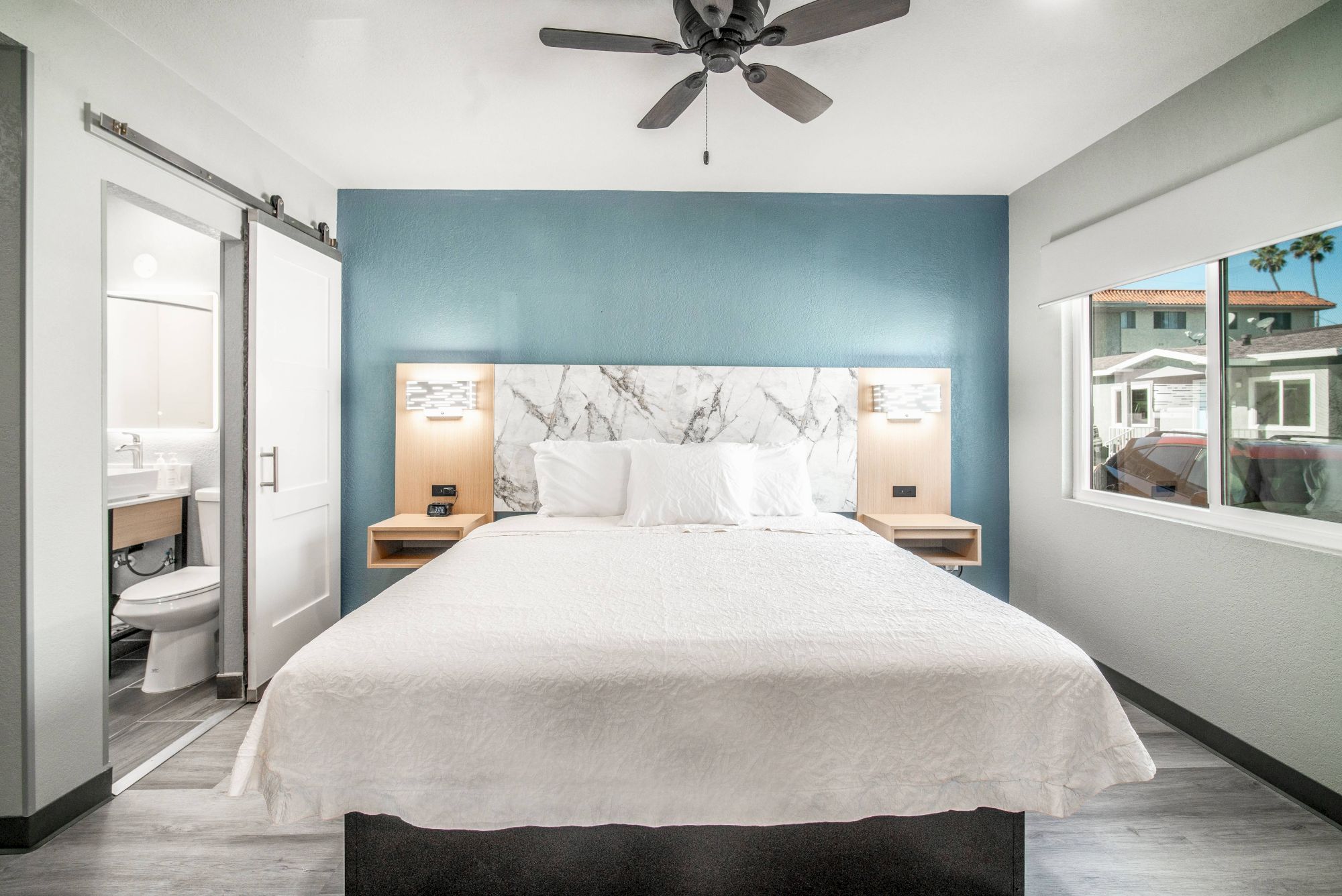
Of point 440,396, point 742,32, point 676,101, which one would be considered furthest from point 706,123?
point 440,396

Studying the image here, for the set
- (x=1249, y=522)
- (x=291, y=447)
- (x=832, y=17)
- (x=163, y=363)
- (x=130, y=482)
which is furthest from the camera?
(x=163, y=363)

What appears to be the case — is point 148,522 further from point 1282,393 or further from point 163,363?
point 1282,393

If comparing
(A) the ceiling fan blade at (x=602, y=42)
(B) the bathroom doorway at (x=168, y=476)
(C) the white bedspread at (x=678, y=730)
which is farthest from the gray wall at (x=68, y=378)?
(A) the ceiling fan blade at (x=602, y=42)

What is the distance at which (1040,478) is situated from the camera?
128 inches

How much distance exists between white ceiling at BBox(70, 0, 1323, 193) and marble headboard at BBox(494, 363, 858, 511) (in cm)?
107

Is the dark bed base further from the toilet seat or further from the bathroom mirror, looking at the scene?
the bathroom mirror

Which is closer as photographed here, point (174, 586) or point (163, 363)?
point (174, 586)

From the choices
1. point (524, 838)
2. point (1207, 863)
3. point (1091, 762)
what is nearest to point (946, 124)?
point (1091, 762)

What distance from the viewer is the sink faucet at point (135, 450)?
3410 mm

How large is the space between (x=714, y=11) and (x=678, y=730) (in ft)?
5.70

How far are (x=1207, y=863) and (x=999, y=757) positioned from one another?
0.97 meters

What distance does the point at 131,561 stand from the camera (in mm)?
3309

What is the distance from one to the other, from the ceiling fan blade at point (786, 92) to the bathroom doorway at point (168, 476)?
2276 millimetres

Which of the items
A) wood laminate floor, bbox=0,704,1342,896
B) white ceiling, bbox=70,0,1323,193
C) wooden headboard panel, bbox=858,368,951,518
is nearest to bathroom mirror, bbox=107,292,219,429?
white ceiling, bbox=70,0,1323,193
